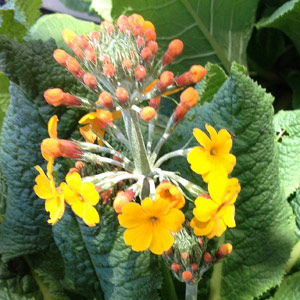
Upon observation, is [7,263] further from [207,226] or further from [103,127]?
[207,226]

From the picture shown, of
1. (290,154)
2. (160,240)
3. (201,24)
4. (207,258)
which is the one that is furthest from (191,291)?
(201,24)

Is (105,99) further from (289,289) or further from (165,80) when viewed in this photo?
(289,289)

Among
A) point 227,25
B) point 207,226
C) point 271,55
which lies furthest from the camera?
point 271,55

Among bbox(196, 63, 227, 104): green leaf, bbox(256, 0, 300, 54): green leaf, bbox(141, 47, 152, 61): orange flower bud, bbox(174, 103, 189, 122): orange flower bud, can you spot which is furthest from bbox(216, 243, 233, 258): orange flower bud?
bbox(256, 0, 300, 54): green leaf

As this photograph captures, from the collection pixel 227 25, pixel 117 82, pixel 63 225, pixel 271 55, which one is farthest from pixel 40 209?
pixel 271 55

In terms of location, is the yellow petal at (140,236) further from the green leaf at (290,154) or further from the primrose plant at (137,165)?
the green leaf at (290,154)

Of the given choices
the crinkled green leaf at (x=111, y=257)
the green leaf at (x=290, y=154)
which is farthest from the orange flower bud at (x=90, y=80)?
the green leaf at (x=290, y=154)

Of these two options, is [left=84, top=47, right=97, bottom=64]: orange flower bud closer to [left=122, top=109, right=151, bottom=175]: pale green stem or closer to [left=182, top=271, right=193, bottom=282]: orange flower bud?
[left=122, top=109, right=151, bottom=175]: pale green stem
